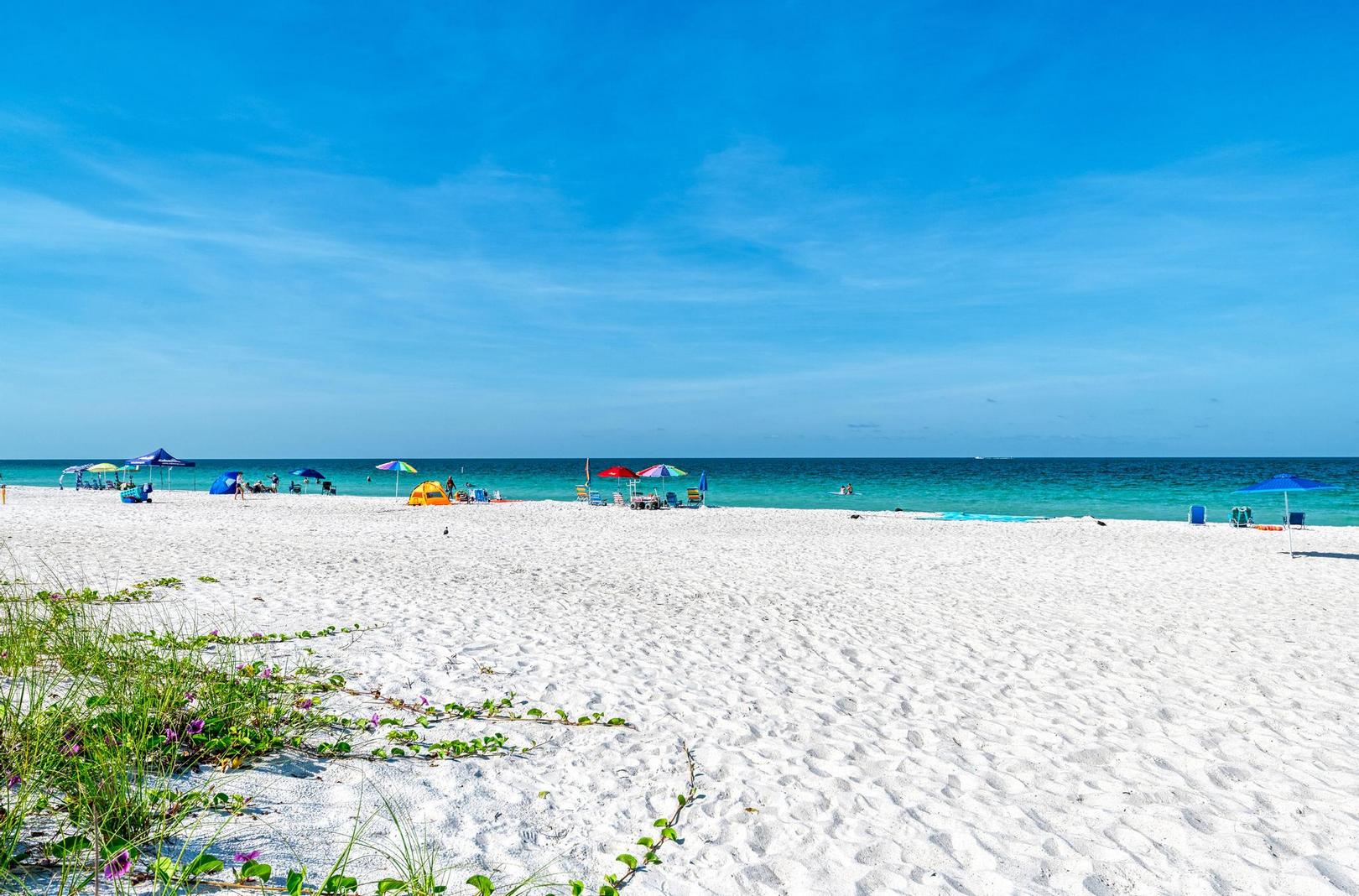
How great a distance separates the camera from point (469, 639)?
7.06 metres

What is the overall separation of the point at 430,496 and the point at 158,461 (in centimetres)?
1313

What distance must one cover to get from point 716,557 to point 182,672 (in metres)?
10.4

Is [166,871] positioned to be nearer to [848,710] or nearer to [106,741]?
[106,741]

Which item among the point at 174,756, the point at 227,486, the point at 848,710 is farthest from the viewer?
the point at 227,486

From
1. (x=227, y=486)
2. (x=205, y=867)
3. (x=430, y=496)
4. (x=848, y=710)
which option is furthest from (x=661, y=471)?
(x=205, y=867)

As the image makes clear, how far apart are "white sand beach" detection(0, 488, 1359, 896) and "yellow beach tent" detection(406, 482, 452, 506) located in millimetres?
16285

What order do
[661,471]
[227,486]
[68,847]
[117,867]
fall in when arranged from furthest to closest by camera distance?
[227,486]
[661,471]
[68,847]
[117,867]

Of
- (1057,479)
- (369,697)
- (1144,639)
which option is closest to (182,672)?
(369,697)

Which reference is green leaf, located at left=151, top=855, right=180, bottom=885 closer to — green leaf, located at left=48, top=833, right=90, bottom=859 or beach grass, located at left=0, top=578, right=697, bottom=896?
beach grass, located at left=0, top=578, right=697, bottom=896

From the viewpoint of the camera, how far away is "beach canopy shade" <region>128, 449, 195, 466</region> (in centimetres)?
3209

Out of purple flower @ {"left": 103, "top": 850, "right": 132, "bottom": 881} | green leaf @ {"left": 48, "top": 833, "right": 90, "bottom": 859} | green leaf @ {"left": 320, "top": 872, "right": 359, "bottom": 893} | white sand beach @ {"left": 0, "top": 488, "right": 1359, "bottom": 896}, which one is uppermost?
green leaf @ {"left": 48, "top": 833, "right": 90, "bottom": 859}

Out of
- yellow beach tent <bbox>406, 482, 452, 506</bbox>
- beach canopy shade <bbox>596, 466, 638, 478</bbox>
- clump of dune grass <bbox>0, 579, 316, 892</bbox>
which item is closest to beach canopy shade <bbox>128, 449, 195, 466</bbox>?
yellow beach tent <bbox>406, 482, 452, 506</bbox>

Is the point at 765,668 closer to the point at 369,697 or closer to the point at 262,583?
the point at 369,697

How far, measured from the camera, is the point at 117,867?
2465 mm
